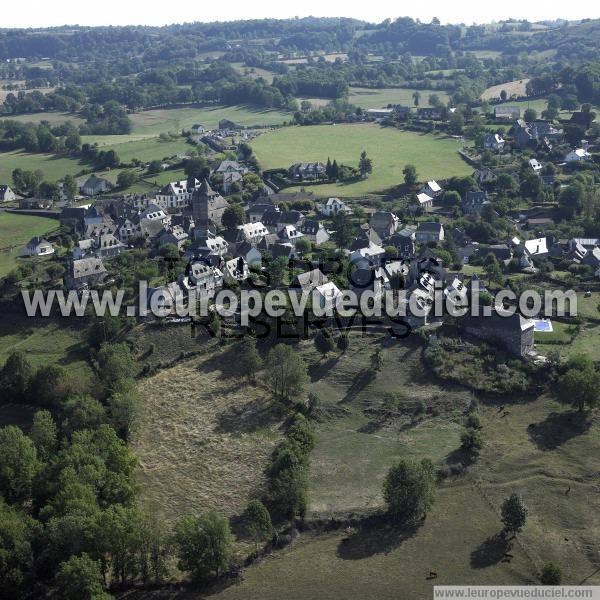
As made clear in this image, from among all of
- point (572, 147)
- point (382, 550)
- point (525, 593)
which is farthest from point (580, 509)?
point (572, 147)

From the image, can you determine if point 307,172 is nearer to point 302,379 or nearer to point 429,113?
point 429,113

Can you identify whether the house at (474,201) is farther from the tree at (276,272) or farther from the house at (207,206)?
the tree at (276,272)

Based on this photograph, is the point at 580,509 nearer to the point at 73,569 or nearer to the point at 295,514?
the point at 295,514

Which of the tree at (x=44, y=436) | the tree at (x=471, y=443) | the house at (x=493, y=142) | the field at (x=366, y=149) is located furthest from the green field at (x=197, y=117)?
the tree at (x=471, y=443)

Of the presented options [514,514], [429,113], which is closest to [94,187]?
[429,113]

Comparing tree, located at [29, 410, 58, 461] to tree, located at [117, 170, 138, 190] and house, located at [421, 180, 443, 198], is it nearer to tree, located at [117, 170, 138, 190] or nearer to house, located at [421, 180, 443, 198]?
house, located at [421, 180, 443, 198]

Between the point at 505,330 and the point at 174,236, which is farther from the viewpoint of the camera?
the point at 174,236
